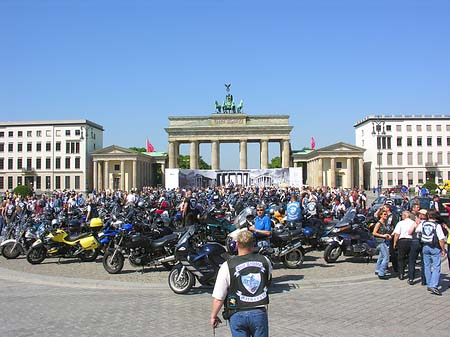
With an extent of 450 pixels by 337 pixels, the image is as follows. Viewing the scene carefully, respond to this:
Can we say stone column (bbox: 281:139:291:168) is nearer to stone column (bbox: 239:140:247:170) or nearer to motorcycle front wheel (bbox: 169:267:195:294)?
stone column (bbox: 239:140:247:170)

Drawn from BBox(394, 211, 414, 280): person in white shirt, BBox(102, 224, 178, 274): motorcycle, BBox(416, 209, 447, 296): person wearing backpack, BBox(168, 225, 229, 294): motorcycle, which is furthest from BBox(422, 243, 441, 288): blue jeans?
BBox(102, 224, 178, 274): motorcycle

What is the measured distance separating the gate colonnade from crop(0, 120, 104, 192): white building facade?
60.8 ft

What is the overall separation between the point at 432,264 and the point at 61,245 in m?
9.47

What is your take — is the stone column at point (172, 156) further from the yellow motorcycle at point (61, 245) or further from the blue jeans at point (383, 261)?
the blue jeans at point (383, 261)

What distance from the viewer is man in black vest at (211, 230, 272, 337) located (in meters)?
3.81

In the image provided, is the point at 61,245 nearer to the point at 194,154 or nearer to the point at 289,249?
the point at 289,249

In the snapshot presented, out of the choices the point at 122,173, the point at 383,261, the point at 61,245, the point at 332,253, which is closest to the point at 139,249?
the point at 61,245

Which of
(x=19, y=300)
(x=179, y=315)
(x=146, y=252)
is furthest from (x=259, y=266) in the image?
(x=146, y=252)

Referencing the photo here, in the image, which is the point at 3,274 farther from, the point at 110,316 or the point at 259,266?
the point at 259,266

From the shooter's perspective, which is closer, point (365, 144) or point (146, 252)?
point (146, 252)

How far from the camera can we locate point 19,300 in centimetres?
838

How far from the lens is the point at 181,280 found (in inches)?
352

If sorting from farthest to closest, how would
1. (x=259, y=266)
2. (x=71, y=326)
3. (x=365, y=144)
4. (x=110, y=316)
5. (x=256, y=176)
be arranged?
1. (x=365, y=144)
2. (x=256, y=176)
3. (x=110, y=316)
4. (x=71, y=326)
5. (x=259, y=266)

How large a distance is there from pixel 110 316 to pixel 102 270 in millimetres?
4347
